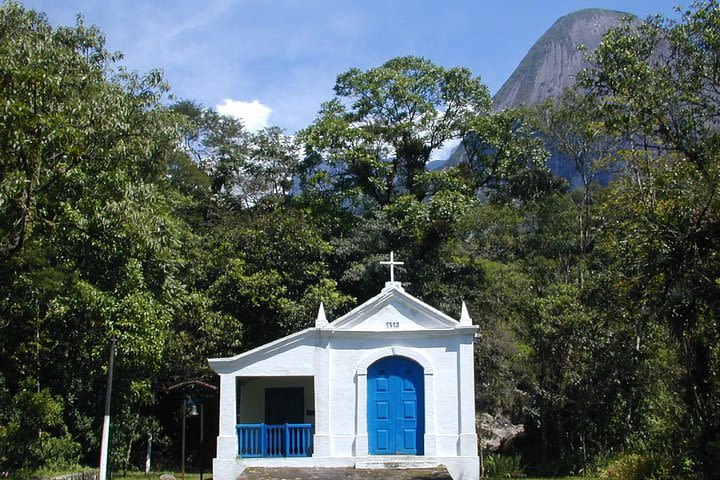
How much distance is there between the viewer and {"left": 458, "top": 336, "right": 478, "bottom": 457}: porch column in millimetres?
16422

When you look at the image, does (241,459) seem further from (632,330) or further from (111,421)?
(632,330)

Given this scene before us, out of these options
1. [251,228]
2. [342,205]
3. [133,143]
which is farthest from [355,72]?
[133,143]

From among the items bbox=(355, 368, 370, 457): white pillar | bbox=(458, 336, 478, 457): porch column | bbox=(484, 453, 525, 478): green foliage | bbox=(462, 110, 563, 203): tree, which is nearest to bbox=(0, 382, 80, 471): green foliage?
bbox=(355, 368, 370, 457): white pillar

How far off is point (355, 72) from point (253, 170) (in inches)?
275

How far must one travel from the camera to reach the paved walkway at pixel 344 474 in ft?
48.9

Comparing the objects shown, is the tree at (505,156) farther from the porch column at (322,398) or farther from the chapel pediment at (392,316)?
the porch column at (322,398)

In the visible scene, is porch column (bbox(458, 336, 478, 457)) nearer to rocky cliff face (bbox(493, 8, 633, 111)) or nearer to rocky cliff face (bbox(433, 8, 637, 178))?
rocky cliff face (bbox(433, 8, 637, 178))

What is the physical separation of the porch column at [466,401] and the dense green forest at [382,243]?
3.56 metres

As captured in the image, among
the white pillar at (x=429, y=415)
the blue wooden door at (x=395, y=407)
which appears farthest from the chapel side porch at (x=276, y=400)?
the white pillar at (x=429, y=415)

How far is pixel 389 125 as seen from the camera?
3055 cm

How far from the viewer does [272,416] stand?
19.6 m

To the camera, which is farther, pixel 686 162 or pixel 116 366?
pixel 116 366

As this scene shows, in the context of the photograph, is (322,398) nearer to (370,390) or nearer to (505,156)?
(370,390)

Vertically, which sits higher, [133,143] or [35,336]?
[133,143]
